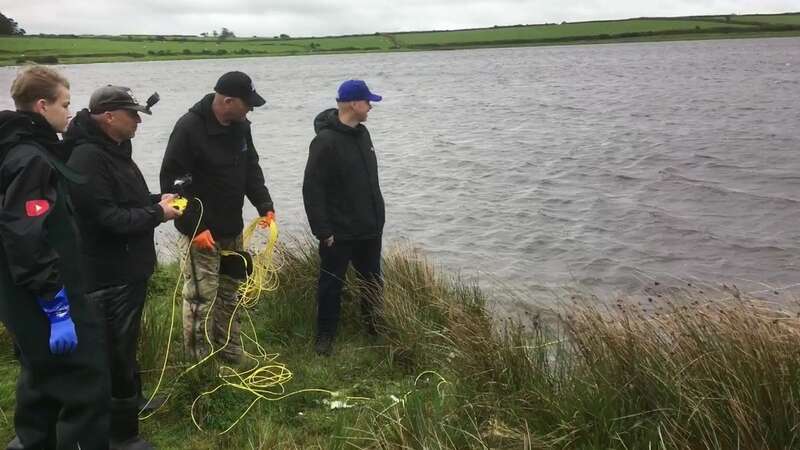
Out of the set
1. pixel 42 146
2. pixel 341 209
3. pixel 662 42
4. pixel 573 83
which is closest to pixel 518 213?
pixel 341 209

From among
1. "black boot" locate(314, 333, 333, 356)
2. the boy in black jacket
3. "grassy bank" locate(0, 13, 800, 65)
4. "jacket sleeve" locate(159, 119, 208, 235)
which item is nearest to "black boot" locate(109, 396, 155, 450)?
the boy in black jacket

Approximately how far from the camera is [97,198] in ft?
13.1

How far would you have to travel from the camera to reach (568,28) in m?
109

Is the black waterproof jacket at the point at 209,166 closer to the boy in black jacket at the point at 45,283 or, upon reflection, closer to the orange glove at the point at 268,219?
the orange glove at the point at 268,219

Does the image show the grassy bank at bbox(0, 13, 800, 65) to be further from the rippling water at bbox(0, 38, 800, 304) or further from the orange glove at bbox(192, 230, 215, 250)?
the orange glove at bbox(192, 230, 215, 250)

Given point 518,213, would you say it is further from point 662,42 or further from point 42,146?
point 662,42

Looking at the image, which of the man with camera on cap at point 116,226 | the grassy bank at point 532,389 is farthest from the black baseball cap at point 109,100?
the grassy bank at point 532,389

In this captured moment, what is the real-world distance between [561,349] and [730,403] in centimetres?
142

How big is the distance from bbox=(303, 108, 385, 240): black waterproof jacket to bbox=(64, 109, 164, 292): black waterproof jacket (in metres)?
1.77

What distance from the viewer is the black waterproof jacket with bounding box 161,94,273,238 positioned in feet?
16.6

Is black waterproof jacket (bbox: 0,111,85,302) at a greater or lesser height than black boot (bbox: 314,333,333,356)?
greater

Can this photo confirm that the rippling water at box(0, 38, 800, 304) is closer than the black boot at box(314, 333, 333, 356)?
No

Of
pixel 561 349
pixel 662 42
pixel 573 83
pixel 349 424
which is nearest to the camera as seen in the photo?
pixel 349 424

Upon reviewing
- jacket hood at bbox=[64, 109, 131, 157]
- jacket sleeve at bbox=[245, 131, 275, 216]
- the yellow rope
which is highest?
jacket hood at bbox=[64, 109, 131, 157]
